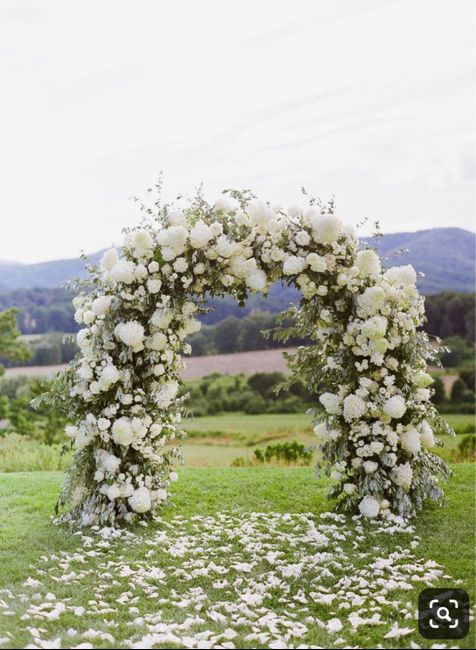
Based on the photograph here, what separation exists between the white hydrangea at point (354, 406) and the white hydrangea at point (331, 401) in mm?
156

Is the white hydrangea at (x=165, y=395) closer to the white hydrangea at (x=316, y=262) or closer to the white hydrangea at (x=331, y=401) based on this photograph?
the white hydrangea at (x=331, y=401)

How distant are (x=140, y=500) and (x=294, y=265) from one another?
120 inches

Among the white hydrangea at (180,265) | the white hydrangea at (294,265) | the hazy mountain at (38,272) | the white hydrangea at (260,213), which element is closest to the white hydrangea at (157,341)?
the white hydrangea at (180,265)

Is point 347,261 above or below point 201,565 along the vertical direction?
above

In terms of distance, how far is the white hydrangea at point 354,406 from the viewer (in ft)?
25.6

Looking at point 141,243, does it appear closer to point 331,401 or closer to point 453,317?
point 331,401

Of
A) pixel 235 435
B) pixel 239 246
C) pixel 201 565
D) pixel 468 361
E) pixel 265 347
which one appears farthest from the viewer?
pixel 265 347

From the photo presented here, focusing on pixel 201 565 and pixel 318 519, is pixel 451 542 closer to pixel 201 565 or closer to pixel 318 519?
pixel 318 519

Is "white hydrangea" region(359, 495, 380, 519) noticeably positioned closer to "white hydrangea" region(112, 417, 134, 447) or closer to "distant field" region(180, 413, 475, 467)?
"white hydrangea" region(112, 417, 134, 447)

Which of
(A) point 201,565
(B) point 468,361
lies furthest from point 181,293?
(B) point 468,361

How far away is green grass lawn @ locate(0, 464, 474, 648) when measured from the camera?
5.07 m

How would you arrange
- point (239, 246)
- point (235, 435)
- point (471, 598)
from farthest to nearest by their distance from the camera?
point (235, 435)
point (239, 246)
point (471, 598)

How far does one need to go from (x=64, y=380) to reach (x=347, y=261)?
3453 millimetres

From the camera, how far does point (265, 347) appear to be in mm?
21312
